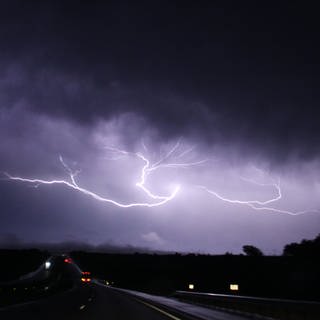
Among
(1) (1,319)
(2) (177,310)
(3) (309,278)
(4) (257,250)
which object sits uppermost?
(4) (257,250)

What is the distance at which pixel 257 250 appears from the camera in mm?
164500

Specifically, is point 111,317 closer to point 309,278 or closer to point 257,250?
point 309,278

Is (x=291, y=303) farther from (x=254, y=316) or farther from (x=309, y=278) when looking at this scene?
(x=309, y=278)

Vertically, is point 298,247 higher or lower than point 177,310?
higher

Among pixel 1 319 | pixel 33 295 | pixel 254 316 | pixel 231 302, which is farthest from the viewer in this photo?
pixel 33 295

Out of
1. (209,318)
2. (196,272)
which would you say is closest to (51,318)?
(209,318)

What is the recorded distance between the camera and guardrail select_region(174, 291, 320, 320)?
54.6 feet

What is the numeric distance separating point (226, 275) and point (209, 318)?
68.8 metres

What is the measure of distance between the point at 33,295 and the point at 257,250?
131 m

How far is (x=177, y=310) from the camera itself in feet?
91.3

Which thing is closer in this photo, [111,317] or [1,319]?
[1,319]

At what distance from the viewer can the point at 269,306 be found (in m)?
20.8

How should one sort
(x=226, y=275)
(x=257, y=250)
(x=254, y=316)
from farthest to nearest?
(x=257, y=250), (x=226, y=275), (x=254, y=316)

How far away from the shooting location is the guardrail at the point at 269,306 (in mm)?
16656
